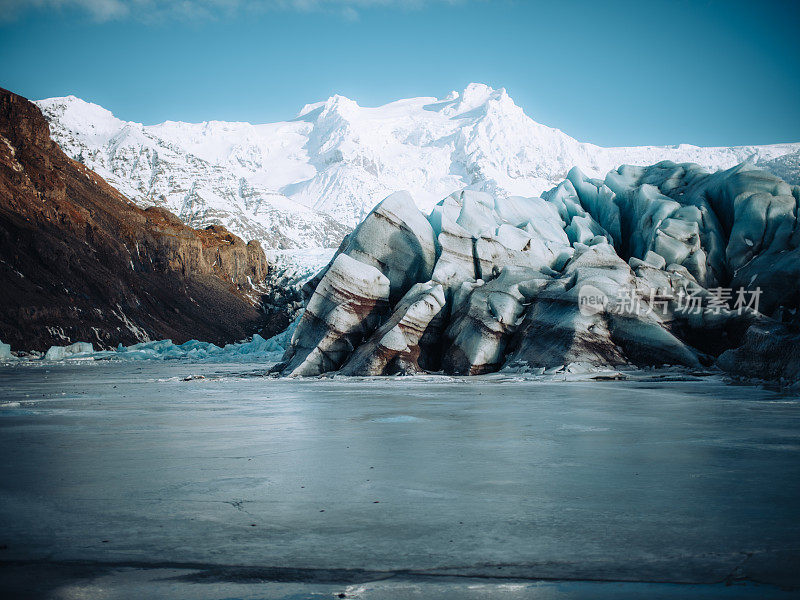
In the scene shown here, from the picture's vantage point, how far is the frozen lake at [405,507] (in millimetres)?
2637

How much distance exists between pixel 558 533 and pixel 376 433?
153 inches

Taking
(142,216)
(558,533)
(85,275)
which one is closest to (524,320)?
(558,533)

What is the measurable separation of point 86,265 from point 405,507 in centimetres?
5572

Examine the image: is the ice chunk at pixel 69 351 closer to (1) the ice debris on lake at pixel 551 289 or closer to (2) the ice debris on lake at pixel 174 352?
(2) the ice debris on lake at pixel 174 352

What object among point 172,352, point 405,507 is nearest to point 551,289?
point 405,507

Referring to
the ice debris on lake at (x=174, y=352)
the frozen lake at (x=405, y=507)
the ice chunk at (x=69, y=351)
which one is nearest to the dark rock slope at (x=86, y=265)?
the ice chunk at (x=69, y=351)

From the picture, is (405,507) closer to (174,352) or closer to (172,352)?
(174,352)

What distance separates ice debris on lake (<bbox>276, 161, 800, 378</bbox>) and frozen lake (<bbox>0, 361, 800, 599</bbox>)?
893 cm

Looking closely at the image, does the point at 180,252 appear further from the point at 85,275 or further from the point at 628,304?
the point at 628,304

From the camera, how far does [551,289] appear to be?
17469 mm

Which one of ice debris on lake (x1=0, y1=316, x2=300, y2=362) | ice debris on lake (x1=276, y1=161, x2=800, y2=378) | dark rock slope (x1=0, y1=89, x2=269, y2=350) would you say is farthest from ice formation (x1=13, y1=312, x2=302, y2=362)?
ice debris on lake (x1=276, y1=161, x2=800, y2=378)

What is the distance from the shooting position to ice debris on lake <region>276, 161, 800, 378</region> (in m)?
16.7

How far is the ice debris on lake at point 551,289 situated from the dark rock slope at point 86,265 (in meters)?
30.2

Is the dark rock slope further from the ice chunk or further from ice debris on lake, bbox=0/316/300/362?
ice debris on lake, bbox=0/316/300/362
